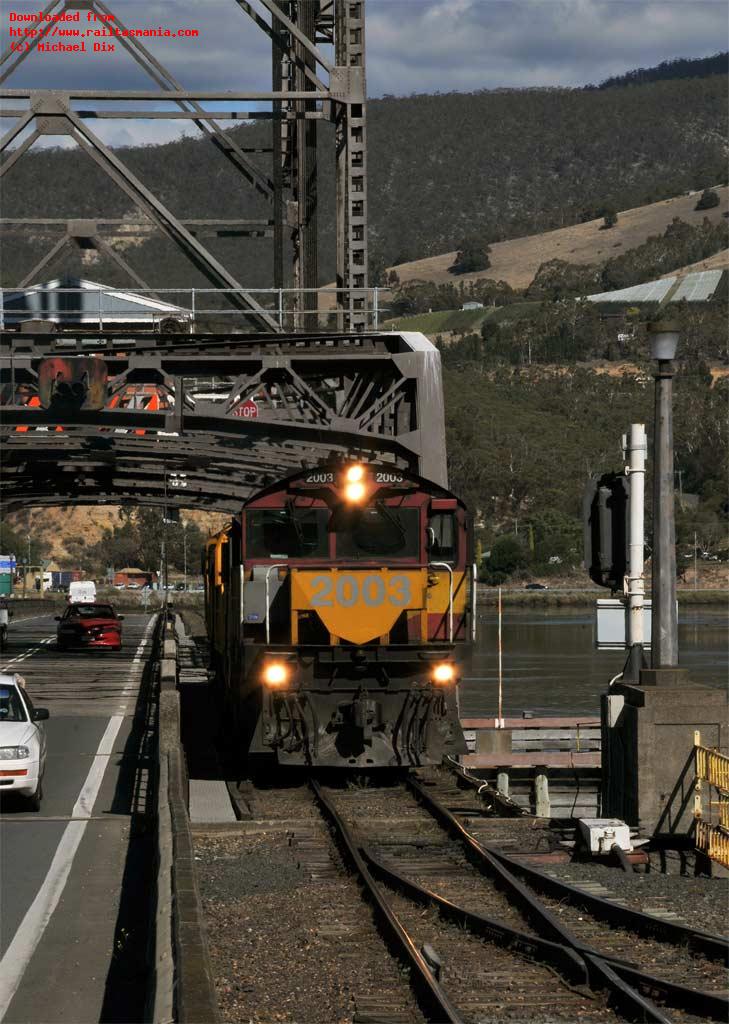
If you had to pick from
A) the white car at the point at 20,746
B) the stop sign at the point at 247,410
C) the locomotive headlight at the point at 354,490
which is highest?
the stop sign at the point at 247,410

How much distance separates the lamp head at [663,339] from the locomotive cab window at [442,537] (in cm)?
373

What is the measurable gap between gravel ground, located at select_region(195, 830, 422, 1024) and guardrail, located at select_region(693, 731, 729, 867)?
3.47 m

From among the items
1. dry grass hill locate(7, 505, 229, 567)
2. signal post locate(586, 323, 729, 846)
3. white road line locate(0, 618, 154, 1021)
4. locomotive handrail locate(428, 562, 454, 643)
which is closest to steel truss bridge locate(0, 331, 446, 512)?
locomotive handrail locate(428, 562, 454, 643)

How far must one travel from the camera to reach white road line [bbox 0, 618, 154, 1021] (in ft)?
33.8

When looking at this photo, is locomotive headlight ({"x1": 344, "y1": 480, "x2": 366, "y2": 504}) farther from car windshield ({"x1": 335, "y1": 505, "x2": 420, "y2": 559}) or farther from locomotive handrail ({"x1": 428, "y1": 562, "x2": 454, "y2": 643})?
locomotive handrail ({"x1": 428, "y1": 562, "x2": 454, "y2": 643})

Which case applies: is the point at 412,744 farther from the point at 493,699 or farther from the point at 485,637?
the point at 485,637

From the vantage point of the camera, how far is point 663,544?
51.5 ft

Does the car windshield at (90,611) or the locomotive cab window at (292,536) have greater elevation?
the locomotive cab window at (292,536)

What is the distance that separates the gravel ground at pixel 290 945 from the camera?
9.45 meters

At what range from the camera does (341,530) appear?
1855cm

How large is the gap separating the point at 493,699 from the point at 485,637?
123ft

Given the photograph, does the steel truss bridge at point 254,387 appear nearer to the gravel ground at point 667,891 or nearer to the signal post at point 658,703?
the signal post at point 658,703

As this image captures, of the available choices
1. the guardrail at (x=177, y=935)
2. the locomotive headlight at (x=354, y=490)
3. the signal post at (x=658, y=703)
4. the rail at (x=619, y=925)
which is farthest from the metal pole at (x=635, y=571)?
the guardrail at (x=177, y=935)

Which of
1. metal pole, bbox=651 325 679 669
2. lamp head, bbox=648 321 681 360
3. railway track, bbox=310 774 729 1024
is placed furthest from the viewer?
lamp head, bbox=648 321 681 360
